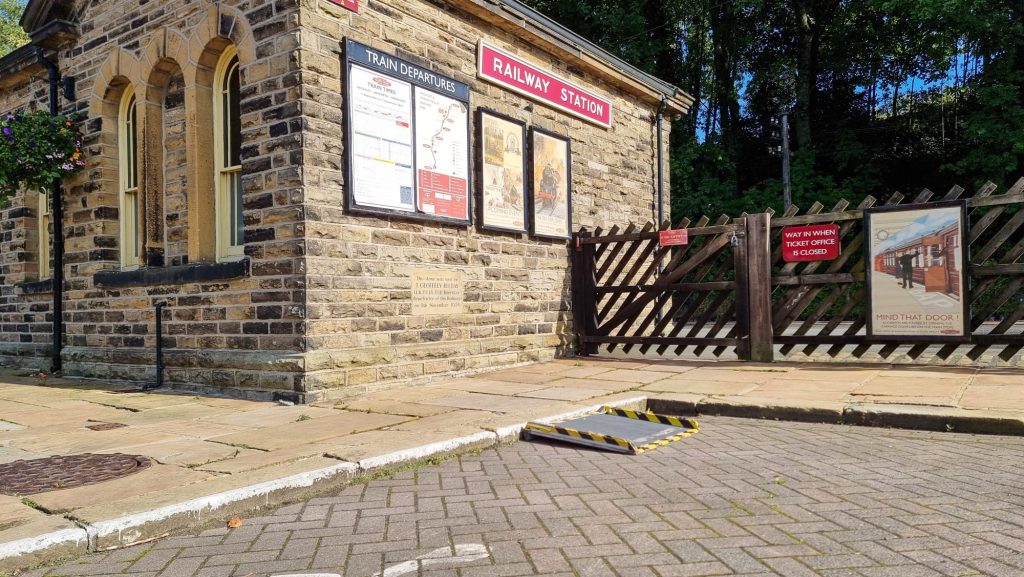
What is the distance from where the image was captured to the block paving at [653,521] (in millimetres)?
2832

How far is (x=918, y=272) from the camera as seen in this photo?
8141 millimetres

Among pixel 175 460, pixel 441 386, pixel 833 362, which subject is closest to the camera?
pixel 175 460

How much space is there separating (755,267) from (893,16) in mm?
18822

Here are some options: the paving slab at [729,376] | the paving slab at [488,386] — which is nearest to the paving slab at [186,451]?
the paving slab at [488,386]

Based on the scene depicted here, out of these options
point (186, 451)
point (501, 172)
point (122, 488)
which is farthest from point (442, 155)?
point (122, 488)

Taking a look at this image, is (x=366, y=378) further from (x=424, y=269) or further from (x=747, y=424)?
(x=747, y=424)

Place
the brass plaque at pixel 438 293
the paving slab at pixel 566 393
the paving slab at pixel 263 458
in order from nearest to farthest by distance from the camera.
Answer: the paving slab at pixel 263 458
the paving slab at pixel 566 393
the brass plaque at pixel 438 293

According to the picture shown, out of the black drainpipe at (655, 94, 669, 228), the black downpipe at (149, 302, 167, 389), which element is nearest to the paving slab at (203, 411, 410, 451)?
the black downpipe at (149, 302, 167, 389)

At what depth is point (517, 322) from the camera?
31.0ft

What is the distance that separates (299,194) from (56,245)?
5.04m

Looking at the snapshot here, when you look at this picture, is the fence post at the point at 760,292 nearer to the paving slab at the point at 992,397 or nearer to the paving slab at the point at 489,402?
the paving slab at the point at 992,397

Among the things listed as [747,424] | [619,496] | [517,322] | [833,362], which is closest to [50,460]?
[619,496]

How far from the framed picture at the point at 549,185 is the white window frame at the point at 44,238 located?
7.41 meters

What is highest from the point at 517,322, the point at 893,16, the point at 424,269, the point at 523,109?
the point at 893,16
